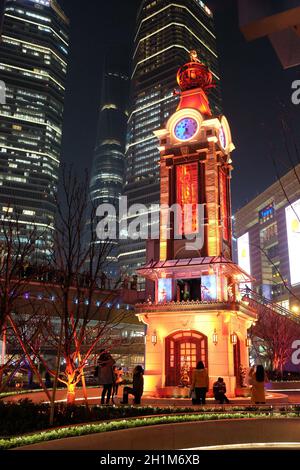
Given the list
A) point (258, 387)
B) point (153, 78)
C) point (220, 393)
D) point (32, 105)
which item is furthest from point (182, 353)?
point (32, 105)

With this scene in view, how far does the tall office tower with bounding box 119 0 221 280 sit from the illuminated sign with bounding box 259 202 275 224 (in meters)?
33.6

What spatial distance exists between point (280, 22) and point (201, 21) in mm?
179885

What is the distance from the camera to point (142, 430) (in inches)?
377

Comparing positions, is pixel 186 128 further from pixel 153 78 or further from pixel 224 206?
pixel 153 78

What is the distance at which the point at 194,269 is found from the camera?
23.4 m

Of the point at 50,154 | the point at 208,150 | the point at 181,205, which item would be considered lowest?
the point at 181,205

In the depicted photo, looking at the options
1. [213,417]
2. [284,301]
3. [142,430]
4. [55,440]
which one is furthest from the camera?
[284,301]

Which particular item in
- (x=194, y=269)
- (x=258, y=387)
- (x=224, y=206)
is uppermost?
(x=224, y=206)

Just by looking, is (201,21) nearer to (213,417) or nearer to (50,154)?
(50,154)

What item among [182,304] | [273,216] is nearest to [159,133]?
[182,304]

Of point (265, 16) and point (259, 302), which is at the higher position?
point (259, 302)

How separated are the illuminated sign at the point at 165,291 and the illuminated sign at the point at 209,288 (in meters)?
1.86

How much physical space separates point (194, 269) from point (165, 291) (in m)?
1.97

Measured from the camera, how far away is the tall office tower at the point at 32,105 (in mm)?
141875
